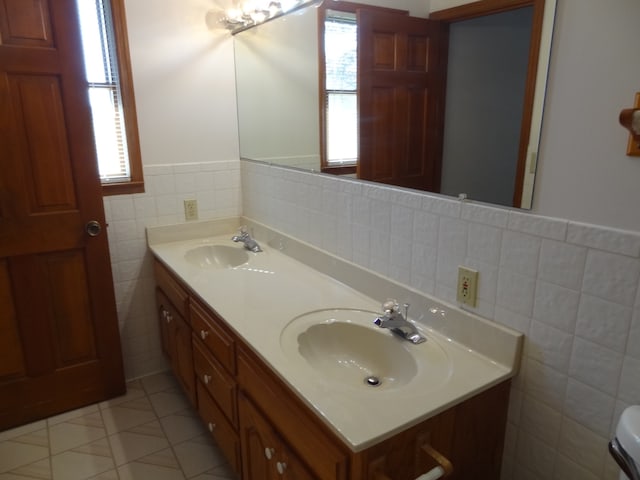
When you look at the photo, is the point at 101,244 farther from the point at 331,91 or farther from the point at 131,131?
the point at 331,91

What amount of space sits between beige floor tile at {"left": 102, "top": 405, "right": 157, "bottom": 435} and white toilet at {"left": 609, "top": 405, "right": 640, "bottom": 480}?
2.11m

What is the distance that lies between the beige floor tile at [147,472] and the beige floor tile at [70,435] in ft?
0.98

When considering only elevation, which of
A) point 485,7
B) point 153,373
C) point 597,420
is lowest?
point 153,373

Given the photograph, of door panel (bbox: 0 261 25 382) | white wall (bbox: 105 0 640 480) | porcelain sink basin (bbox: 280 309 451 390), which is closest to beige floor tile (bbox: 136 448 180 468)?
door panel (bbox: 0 261 25 382)

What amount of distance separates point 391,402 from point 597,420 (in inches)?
19.3

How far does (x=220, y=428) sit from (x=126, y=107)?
1613mm

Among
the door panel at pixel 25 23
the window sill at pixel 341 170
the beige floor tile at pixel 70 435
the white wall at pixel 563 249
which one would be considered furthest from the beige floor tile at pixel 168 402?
the door panel at pixel 25 23

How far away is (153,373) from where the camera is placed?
2672mm

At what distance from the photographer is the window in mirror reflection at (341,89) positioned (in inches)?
68.8

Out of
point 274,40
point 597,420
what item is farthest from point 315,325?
point 274,40

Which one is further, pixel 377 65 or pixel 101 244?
pixel 101 244

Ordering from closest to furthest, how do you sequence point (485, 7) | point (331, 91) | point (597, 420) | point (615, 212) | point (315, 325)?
point (615, 212) → point (597, 420) → point (485, 7) → point (315, 325) → point (331, 91)

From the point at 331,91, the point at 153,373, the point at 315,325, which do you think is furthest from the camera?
the point at 153,373

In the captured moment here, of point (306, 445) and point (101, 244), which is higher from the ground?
point (101, 244)
